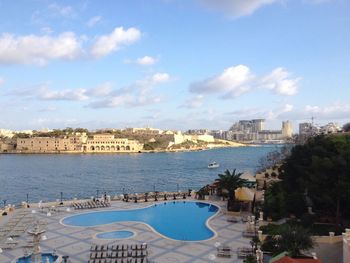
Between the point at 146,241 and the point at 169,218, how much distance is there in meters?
6.36

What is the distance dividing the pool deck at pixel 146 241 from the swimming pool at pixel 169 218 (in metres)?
0.76

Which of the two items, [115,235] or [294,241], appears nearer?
[294,241]

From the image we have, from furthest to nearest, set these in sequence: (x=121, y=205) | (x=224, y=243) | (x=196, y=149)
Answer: (x=196, y=149), (x=121, y=205), (x=224, y=243)

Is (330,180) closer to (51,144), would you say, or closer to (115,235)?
(115,235)

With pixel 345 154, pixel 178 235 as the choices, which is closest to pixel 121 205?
pixel 178 235

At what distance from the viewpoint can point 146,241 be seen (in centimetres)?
2178

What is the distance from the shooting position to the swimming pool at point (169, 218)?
2405 centimetres

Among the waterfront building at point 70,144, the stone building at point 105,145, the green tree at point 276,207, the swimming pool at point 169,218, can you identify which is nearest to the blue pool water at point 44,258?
the swimming pool at point 169,218

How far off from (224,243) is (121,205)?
41.8 ft

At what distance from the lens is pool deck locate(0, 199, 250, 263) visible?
19031 millimetres

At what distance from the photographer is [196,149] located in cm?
19588

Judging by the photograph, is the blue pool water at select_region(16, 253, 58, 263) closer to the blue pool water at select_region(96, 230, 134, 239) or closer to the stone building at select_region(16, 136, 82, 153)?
the blue pool water at select_region(96, 230, 134, 239)

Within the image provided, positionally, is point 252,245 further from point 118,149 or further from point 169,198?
point 118,149

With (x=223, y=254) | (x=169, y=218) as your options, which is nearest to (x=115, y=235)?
(x=169, y=218)
